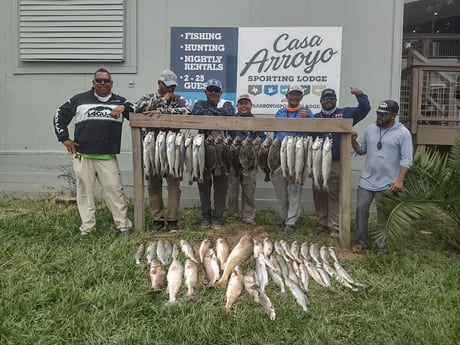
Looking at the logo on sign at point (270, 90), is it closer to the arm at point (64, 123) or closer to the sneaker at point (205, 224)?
the sneaker at point (205, 224)

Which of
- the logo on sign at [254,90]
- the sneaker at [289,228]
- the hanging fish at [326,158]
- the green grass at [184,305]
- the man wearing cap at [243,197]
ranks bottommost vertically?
the green grass at [184,305]

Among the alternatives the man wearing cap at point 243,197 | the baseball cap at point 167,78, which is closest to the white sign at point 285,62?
the man wearing cap at point 243,197

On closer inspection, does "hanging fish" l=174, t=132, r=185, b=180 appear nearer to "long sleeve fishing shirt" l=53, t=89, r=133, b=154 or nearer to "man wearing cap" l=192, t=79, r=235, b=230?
"man wearing cap" l=192, t=79, r=235, b=230

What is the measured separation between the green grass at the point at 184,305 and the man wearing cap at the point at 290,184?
42.3 inches

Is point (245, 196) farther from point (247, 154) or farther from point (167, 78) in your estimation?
point (167, 78)

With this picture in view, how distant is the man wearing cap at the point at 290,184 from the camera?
618 cm

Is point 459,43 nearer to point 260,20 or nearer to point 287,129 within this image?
point 260,20

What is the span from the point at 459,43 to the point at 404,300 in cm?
1150

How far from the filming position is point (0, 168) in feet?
27.1

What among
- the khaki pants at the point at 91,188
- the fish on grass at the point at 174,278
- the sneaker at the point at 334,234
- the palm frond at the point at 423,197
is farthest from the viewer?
the sneaker at the point at 334,234

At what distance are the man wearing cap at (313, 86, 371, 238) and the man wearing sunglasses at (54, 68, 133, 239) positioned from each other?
274 centimetres

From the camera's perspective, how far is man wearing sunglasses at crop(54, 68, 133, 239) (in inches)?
222

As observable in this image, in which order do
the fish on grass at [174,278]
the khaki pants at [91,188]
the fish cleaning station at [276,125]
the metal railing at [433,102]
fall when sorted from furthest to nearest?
the metal railing at [433,102] → the khaki pants at [91,188] → the fish cleaning station at [276,125] → the fish on grass at [174,278]

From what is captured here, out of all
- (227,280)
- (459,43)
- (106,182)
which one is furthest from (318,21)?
(459,43)
